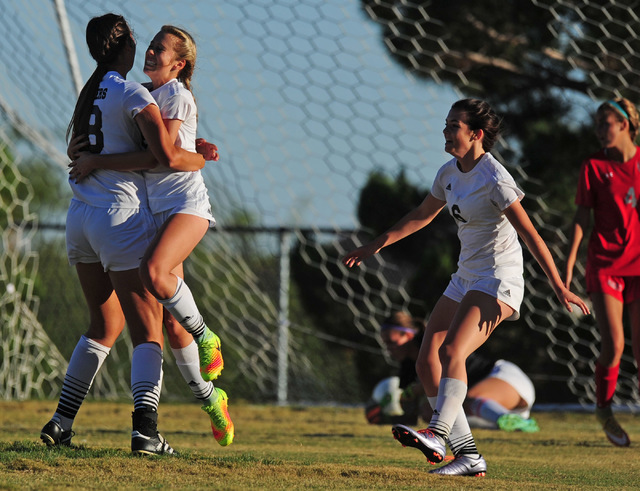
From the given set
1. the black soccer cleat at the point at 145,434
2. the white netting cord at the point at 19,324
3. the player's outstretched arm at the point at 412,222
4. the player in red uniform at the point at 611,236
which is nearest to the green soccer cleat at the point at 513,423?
the player in red uniform at the point at 611,236

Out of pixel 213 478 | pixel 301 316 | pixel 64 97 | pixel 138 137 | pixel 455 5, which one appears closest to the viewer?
pixel 213 478

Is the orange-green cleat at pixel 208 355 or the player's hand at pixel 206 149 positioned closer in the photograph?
the orange-green cleat at pixel 208 355

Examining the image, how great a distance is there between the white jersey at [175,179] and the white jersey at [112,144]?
0.06 meters

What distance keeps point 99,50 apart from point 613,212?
3223mm

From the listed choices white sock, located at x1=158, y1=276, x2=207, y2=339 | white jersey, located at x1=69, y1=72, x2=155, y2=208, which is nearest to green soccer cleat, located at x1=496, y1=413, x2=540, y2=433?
white sock, located at x1=158, y1=276, x2=207, y2=339

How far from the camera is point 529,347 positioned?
9789 mm

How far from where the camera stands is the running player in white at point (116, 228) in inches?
142

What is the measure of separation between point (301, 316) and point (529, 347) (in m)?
2.93

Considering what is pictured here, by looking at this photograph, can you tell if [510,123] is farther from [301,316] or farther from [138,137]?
[138,137]

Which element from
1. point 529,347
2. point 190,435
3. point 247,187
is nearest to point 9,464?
point 190,435

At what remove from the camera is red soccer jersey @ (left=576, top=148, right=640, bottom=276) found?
5.38 metres

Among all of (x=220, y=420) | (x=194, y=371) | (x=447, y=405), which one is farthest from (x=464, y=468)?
(x=194, y=371)

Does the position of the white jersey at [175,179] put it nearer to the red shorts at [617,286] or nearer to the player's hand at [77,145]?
the player's hand at [77,145]

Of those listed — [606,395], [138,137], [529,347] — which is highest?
[138,137]
